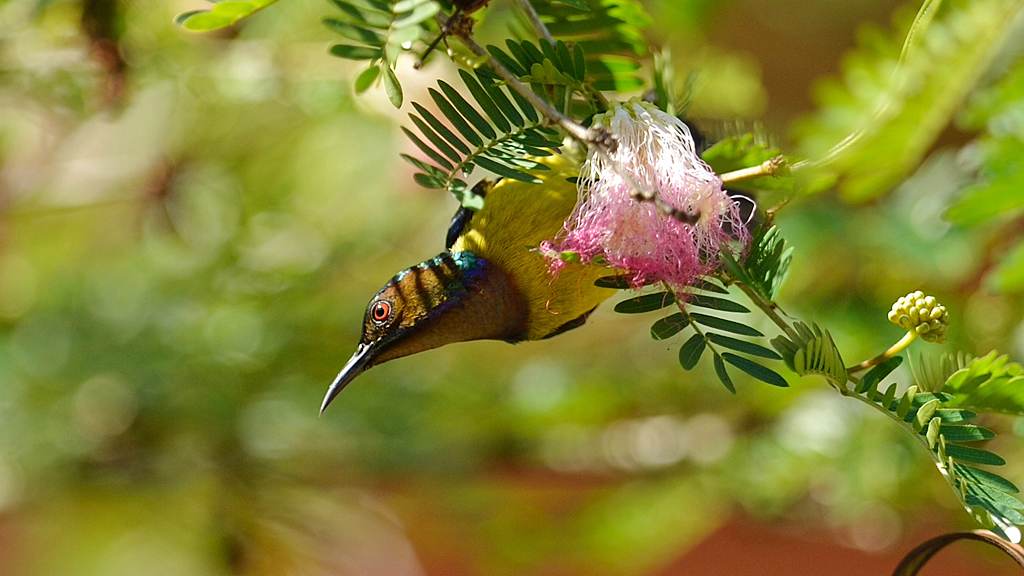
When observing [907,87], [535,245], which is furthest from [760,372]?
[907,87]

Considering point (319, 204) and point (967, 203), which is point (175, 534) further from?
point (967, 203)

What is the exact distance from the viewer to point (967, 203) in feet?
1.73

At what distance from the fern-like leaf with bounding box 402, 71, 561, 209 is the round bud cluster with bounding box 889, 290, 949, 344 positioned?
6.2 inches

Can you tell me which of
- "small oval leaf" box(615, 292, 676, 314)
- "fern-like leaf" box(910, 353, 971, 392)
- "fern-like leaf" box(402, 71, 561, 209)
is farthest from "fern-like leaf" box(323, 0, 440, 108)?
"fern-like leaf" box(910, 353, 971, 392)

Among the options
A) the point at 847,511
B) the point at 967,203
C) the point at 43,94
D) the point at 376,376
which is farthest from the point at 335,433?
the point at 967,203

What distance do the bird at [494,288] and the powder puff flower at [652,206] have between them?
1.7 inches

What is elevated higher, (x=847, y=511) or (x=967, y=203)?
(x=967, y=203)

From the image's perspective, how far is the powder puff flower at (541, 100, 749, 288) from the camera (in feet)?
1.22

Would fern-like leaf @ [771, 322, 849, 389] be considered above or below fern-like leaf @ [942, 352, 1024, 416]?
above

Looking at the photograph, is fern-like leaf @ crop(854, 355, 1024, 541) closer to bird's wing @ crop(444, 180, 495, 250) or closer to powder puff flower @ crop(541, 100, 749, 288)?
powder puff flower @ crop(541, 100, 749, 288)

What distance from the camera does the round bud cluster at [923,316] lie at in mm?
355

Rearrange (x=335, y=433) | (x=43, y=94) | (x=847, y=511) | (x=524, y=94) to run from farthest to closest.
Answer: (x=335, y=433)
(x=847, y=511)
(x=43, y=94)
(x=524, y=94)

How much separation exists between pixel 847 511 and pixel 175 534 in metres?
0.84

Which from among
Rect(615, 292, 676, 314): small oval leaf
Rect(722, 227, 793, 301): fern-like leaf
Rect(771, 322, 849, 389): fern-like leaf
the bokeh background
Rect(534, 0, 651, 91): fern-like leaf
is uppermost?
Rect(534, 0, 651, 91): fern-like leaf
